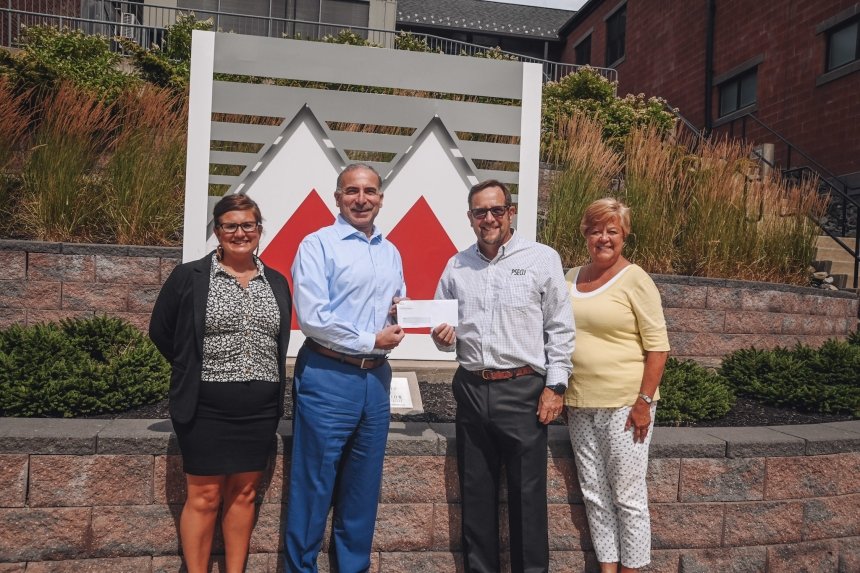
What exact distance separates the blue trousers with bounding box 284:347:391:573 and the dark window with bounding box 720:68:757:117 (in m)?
14.9

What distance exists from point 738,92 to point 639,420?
15.1 meters

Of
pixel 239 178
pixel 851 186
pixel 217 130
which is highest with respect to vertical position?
pixel 851 186

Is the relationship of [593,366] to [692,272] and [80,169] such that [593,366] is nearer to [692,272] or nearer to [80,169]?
[692,272]

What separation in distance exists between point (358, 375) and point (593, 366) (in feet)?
3.53

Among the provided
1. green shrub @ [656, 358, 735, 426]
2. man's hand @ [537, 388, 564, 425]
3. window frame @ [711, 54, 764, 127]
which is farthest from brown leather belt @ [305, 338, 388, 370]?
window frame @ [711, 54, 764, 127]

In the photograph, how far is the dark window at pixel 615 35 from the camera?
2225 centimetres

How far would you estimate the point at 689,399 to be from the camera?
4465mm

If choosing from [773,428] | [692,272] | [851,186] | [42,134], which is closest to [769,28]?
[851,186]

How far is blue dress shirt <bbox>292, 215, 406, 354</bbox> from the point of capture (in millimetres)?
2838

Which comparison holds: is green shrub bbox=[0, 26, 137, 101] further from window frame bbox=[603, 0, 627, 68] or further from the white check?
window frame bbox=[603, 0, 627, 68]

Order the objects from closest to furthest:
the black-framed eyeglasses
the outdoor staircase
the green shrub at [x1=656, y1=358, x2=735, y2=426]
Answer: the black-framed eyeglasses, the green shrub at [x1=656, y1=358, x2=735, y2=426], the outdoor staircase

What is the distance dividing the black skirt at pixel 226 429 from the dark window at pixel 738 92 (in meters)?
15.2

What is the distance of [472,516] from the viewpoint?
3.20m

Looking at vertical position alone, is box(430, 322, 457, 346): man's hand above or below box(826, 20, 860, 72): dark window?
below
